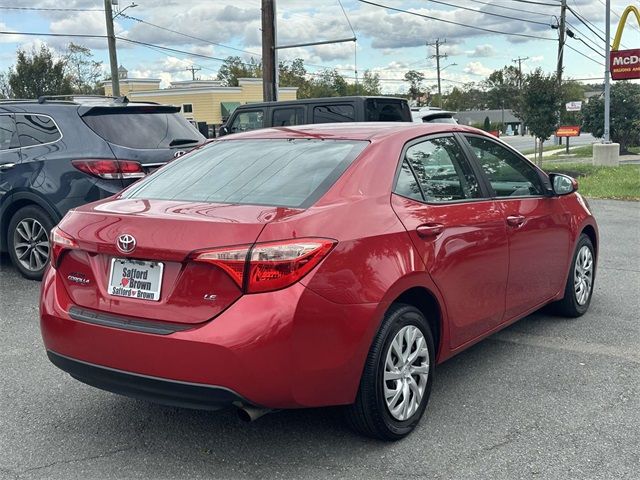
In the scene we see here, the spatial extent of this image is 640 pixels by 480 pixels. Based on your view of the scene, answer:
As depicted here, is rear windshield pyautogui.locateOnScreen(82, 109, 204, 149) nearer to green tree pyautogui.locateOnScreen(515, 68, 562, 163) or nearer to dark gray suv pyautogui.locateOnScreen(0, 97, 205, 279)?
dark gray suv pyautogui.locateOnScreen(0, 97, 205, 279)

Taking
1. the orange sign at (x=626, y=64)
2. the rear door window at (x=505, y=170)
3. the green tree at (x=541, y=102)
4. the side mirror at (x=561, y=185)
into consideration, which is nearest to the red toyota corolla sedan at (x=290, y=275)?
the rear door window at (x=505, y=170)

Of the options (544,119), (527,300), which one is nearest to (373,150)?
(527,300)

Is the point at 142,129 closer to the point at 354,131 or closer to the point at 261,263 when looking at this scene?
the point at 354,131

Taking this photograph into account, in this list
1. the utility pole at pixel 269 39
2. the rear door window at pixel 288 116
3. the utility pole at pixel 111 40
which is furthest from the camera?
the utility pole at pixel 111 40

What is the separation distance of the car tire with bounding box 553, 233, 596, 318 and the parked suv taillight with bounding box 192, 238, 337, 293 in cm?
315

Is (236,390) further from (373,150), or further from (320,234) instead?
(373,150)

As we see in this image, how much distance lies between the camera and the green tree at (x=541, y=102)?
18.9 m

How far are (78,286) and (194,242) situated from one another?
2.48 feet

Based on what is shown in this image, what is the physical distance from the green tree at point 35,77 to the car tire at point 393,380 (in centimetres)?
4652

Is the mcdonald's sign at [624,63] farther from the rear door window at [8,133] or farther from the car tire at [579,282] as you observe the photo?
the rear door window at [8,133]

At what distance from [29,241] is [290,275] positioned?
5.04 metres

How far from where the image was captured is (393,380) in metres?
3.42

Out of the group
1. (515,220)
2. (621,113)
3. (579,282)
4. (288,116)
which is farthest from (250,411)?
(621,113)

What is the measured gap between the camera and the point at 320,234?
10.1ft
